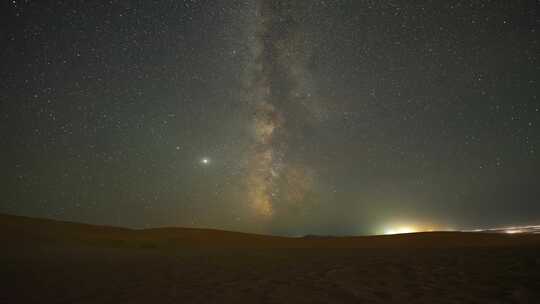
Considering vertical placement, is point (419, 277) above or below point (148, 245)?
above

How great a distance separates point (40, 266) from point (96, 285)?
3.80 meters

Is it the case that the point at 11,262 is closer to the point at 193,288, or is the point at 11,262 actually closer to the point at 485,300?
→ the point at 193,288

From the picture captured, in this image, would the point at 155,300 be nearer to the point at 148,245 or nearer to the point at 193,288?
the point at 193,288

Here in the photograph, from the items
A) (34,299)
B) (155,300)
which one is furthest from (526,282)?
(34,299)

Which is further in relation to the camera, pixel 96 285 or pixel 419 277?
pixel 96 285

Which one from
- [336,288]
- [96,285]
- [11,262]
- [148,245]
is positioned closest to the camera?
[336,288]

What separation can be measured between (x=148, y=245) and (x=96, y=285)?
38.1 feet

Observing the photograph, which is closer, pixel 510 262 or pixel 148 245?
pixel 510 262

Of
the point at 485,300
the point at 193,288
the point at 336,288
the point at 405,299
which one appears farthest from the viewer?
the point at 193,288

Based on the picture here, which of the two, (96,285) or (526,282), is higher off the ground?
(526,282)

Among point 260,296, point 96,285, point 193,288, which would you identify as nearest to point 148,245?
point 96,285

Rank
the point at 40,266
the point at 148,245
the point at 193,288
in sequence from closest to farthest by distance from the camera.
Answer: the point at 193,288 < the point at 40,266 < the point at 148,245

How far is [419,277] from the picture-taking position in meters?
4.66

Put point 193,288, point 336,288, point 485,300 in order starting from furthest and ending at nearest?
point 193,288 → point 336,288 → point 485,300
